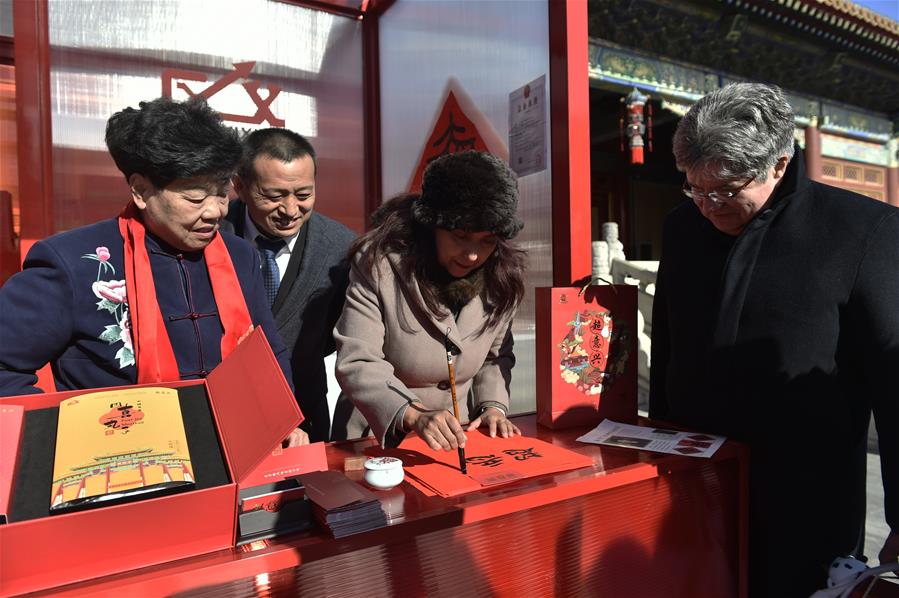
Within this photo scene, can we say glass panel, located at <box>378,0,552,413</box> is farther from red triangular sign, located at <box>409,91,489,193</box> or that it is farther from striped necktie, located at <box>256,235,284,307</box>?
striped necktie, located at <box>256,235,284,307</box>

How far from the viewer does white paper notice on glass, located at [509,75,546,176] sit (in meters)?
2.08

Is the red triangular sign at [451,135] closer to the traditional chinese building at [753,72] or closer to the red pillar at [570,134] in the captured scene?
the red pillar at [570,134]

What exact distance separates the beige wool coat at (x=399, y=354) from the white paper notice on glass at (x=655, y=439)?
0.98 ft

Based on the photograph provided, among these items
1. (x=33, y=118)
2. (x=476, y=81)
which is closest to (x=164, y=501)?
(x=476, y=81)

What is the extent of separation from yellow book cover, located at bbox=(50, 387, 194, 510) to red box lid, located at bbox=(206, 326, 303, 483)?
0.22ft

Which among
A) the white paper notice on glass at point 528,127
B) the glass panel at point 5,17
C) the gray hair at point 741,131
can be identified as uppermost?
the glass panel at point 5,17

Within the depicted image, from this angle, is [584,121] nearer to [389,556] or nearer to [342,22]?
[389,556]

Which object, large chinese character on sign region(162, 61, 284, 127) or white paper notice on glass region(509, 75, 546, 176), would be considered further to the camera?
large chinese character on sign region(162, 61, 284, 127)

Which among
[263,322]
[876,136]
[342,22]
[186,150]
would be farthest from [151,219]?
[876,136]

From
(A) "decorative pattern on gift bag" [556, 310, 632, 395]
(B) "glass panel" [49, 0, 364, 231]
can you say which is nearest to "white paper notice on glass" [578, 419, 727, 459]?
(A) "decorative pattern on gift bag" [556, 310, 632, 395]

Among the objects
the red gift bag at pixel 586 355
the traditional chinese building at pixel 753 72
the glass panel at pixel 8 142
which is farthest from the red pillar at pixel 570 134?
the traditional chinese building at pixel 753 72

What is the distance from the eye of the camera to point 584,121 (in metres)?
1.94

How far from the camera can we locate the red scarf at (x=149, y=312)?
1.29m

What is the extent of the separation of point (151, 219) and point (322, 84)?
2501 mm
